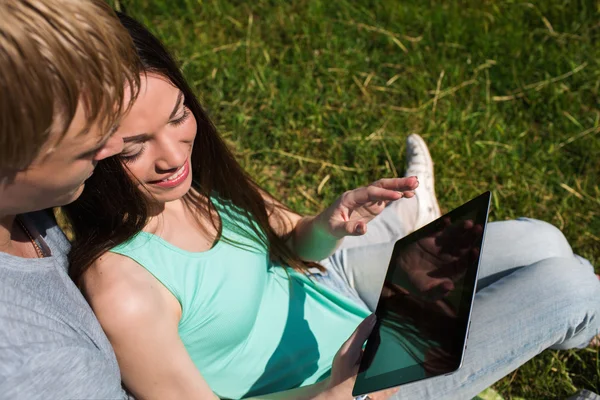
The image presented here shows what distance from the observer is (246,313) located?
163 centimetres

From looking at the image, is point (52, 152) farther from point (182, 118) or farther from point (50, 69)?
point (182, 118)

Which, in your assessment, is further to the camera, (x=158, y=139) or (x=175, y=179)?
(x=175, y=179)

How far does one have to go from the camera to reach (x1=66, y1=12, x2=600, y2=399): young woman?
1379 millimetres

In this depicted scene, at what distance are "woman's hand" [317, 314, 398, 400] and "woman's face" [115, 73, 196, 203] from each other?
54cm

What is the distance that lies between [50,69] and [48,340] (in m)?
0.48

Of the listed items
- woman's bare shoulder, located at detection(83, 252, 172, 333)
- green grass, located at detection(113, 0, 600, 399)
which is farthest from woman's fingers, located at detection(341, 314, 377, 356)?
green grass, located at detection(113, 0, 600, 399)

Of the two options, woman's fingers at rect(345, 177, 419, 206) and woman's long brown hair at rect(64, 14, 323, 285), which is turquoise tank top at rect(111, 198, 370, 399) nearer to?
woman's long brown hair at rect(64, 14, 323, 285)

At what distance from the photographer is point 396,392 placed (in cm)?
161

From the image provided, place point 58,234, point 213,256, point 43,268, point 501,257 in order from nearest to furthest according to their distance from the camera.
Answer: point 43,268
point 58,234
point 213,256
point 501,257

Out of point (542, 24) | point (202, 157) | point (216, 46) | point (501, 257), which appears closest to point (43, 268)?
point (202, 157)

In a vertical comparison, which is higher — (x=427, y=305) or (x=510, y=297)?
(x=427, y=305)

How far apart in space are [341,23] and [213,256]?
77.4 inches

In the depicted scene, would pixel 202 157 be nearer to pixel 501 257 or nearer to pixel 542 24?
pixel 501 257

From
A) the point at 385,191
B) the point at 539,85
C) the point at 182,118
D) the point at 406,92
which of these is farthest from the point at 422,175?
the point at 182,118
